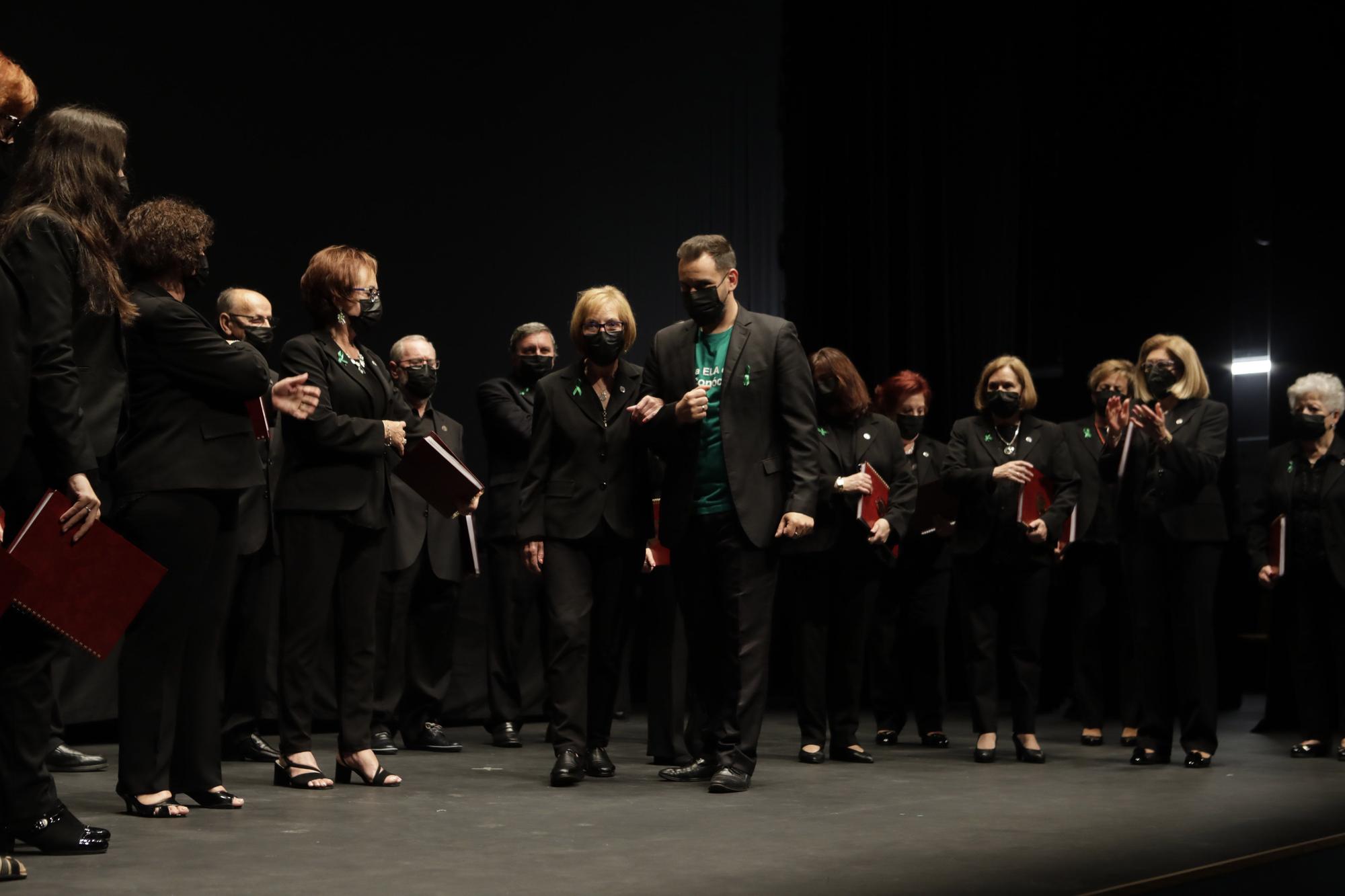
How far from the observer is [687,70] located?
7.94 metres

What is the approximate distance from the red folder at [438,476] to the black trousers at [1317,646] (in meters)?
3.31

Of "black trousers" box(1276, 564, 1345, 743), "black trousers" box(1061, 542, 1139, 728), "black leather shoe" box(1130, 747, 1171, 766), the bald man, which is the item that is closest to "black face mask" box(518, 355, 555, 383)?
the bald man

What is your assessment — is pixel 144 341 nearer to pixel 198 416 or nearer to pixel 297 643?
pixel 198 416

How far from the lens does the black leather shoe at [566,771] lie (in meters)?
4.46

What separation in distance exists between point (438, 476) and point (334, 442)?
54 centimetres

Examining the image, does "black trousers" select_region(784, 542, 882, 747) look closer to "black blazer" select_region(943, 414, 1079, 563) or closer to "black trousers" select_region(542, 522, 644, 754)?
"black blazer" select_region(943, 414, 1079, 563)

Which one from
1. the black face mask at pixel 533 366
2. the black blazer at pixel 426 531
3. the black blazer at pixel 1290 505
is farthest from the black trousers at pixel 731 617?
the black blazer at pixel 1290 505

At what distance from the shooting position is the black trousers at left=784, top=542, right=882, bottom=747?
17.5ft

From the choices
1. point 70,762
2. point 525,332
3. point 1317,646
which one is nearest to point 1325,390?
point 1317,646

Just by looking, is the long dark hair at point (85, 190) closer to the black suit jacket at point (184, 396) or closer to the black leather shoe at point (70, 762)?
the black suit jacket at point (184, 396)

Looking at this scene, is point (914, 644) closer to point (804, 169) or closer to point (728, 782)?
point (728, 782)

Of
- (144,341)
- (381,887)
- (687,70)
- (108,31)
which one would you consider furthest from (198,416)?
(687,70)

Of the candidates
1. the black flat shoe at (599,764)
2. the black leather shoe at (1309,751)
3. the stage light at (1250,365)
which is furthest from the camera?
the stage light at (1250,365)

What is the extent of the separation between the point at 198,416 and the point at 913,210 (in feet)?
18.1
